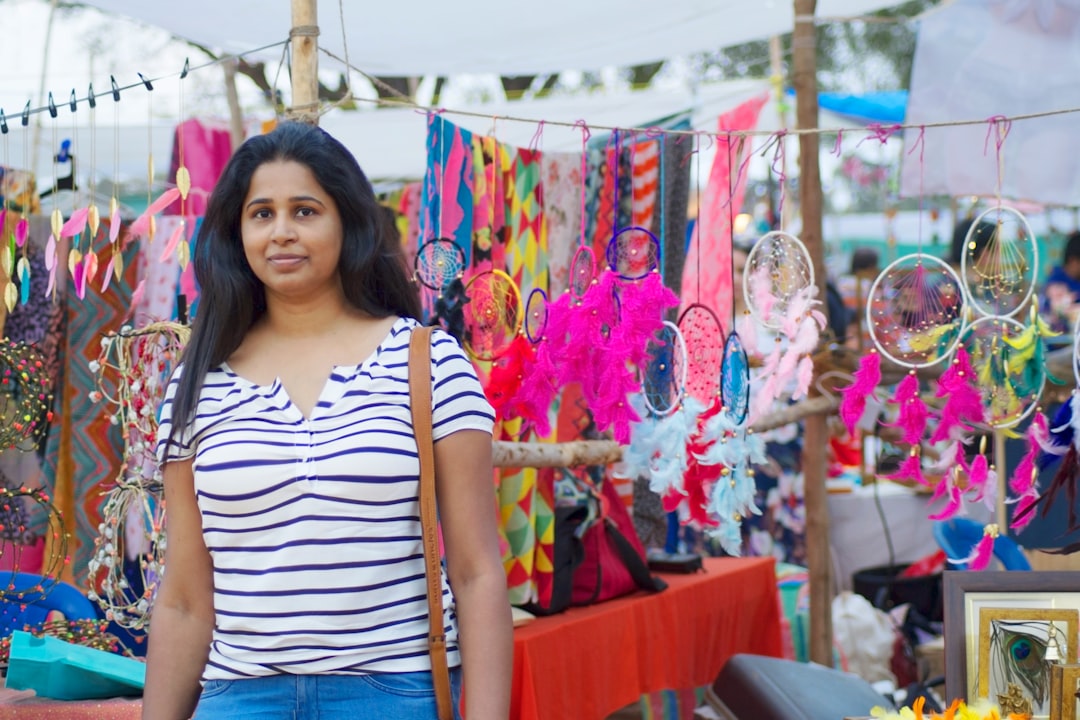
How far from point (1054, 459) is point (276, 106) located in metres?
2.00

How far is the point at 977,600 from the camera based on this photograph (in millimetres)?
2398

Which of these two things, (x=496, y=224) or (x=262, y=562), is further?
(x=496, y=224)

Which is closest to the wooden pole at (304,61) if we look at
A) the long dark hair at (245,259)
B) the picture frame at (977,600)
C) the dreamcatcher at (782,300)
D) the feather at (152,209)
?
the feather at (152,209)

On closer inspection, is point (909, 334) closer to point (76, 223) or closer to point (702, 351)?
point (702, 351)

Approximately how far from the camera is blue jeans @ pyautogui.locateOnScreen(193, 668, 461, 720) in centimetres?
166

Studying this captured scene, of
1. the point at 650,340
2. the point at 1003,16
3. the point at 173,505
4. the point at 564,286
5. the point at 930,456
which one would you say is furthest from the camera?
the point at 930,456

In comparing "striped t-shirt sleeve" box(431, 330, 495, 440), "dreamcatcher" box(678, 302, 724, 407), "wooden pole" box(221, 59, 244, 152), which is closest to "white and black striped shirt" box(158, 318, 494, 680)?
"striped t-shirt sleeve" box(431, 330, 495, 440)

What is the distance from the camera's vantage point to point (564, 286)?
3.85 metres

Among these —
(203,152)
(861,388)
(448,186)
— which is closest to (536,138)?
(448,186)

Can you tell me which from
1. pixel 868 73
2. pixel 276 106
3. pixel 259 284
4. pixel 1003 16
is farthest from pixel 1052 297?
pixel 868 73

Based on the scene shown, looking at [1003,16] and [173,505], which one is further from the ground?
[1003,16]

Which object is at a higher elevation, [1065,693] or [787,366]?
[787,366]

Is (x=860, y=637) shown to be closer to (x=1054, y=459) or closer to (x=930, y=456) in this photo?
(x=930, y=456)

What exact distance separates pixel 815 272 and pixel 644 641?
1542mm
